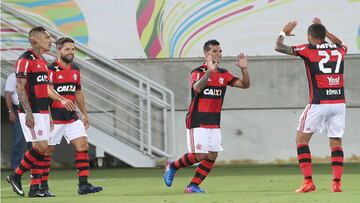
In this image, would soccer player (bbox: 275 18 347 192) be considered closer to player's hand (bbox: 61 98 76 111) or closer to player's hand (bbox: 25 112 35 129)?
player's hand (bbox: 61 98 76 111)

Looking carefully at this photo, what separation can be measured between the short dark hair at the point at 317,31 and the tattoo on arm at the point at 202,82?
1.30 metres

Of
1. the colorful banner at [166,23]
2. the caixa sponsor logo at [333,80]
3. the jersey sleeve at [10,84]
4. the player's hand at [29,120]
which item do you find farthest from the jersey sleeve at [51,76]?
the colorful banner at [166,23]

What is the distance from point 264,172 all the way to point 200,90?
5.02 metres

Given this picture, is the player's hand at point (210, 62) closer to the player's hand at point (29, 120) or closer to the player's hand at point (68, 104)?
the player's hand at point (68, 104)

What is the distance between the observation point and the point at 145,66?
67.2ft

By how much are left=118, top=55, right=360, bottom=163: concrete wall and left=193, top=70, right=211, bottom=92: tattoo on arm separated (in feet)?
23.0

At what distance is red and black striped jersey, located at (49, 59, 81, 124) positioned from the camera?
1388 centimetres

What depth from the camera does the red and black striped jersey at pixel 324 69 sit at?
1283 centimetres

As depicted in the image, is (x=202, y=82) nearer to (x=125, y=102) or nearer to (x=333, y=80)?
(x=333, y=80)

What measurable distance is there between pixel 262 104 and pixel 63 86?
7227mm

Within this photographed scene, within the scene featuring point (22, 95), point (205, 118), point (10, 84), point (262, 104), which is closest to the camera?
point (22, 95)

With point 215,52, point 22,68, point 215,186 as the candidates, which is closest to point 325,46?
point 215,52

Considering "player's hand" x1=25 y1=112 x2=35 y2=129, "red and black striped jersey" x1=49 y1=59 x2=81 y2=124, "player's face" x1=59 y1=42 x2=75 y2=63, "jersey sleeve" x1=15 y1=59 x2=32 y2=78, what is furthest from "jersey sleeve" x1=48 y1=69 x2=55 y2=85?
"player's hand" x1=25 y1=112 x2=35 y2=129

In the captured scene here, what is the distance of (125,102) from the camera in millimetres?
20312
